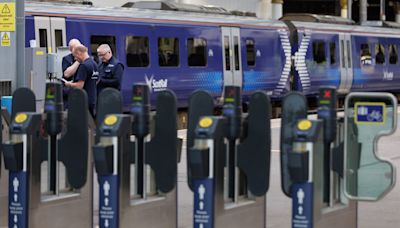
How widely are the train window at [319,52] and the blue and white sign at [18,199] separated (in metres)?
22.7

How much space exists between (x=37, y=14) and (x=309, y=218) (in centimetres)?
1277

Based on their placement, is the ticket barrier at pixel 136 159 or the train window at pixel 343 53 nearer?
the ticket barrier at pixel 136 159

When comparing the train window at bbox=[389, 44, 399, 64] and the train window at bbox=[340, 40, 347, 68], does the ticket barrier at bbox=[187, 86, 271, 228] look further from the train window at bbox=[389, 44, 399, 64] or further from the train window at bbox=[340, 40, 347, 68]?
the train window at bbox=[389, 44, 399, 64]

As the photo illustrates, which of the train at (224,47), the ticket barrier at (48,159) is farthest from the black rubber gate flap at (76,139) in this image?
the train at (224,47)

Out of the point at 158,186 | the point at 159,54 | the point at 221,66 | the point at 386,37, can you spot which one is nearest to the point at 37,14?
the point at 159,54

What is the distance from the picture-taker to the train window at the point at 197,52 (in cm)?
2388

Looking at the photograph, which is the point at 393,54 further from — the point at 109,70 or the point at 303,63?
the point at 109,70

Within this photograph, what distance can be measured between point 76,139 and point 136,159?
19.1 inches

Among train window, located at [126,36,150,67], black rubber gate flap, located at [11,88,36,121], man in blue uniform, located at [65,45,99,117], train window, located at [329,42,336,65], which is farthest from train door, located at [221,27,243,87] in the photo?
black rubber gate flap, located at [11,88,36,121]

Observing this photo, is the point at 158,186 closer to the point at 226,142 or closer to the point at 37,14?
the point at 226,142

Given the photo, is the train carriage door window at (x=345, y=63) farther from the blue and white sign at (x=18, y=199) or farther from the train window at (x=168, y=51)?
the blue and white sign at (x=18, y=199)

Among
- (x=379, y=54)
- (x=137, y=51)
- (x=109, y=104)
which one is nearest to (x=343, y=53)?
(x=379, y=54)

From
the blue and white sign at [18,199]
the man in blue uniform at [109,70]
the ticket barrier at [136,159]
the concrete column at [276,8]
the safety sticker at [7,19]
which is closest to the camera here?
the ticket barrier at [136,159]

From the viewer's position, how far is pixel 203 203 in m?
7.37
